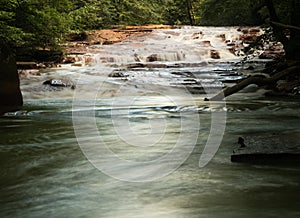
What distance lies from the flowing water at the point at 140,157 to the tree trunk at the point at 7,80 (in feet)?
1.30

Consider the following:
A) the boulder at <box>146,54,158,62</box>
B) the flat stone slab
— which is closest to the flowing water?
the flat stone slab

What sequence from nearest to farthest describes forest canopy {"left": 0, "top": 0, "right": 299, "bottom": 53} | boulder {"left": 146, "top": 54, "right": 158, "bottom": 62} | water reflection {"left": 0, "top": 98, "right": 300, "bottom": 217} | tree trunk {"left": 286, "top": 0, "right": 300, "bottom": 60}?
water reflection {"left": 0, "top": 98, "right": 300, "bottom": 217}, forest canopy {"left": 0, "top": 0, "right": 299, "bottom": 53}, tree trunk {"left": 286, "top": 0, "right": 300, "bottom": 60}, boulder {"left": 146, "top": 54, "right": 158, "bottom": 62}

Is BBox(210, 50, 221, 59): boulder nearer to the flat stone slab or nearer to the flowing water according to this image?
the flowing water

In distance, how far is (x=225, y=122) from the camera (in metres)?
6.30

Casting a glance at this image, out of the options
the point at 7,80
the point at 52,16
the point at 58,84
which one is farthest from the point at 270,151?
the point at 58,84

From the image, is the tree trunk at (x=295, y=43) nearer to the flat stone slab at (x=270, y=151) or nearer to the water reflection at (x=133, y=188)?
the water reflection at (x=133, y=188)

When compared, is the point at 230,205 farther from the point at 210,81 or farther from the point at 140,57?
the point at 140,57

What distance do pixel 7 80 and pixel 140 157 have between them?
15.8 ft

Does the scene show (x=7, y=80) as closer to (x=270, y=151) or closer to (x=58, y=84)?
(x=58, y=84)

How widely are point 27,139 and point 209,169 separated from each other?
2.60 m

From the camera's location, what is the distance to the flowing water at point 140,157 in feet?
8.71

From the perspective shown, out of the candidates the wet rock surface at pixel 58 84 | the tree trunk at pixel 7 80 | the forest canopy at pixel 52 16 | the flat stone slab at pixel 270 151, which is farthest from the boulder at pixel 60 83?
the flat stone slab at pixel 270 151

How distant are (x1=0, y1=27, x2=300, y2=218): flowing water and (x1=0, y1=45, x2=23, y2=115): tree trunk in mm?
396

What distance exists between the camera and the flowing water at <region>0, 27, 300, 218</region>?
105 inches
